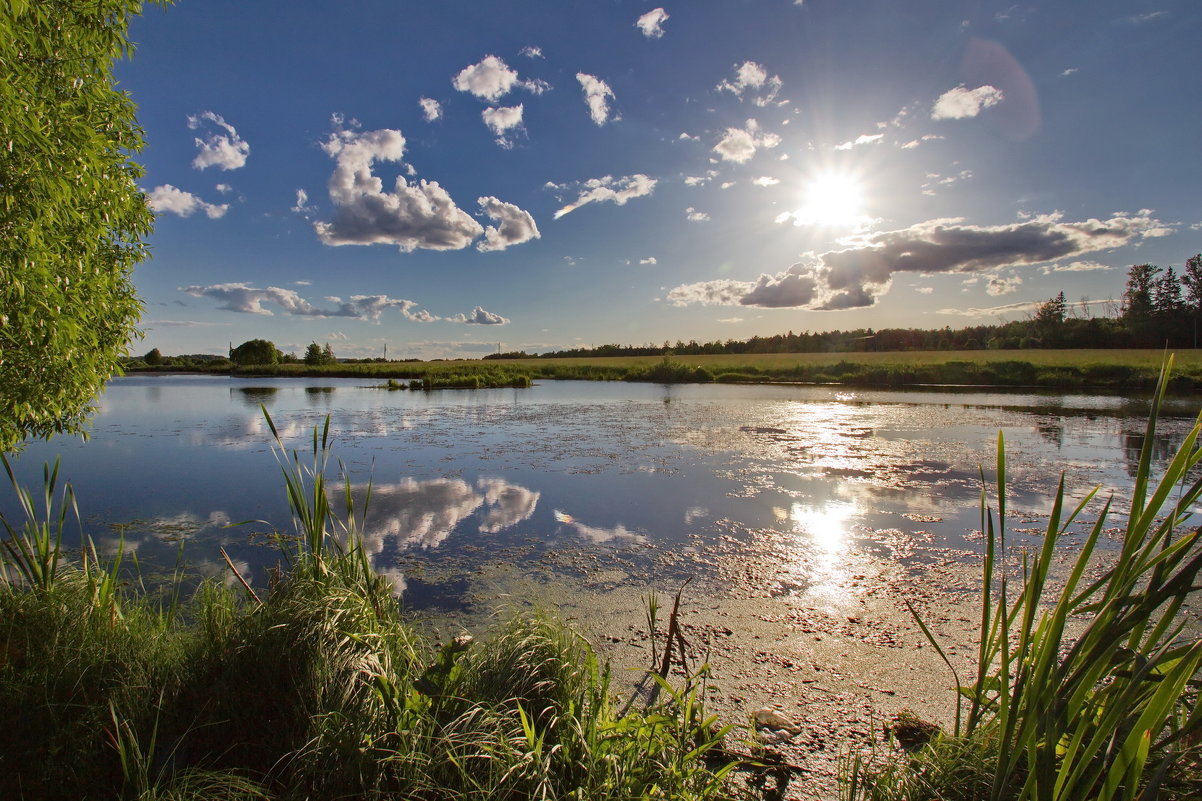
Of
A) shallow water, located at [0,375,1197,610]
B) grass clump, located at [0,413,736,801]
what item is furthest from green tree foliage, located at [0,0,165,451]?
shallow water, located at [0,375,1197,610]

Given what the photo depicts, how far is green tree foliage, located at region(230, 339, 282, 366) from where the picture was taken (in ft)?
185

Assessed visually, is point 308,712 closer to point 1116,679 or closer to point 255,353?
point 1116,679

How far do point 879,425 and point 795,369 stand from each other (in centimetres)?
2757

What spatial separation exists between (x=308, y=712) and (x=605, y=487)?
225 inches

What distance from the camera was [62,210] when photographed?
3.13 m

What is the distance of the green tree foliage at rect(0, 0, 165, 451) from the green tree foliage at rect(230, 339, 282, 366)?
201ft

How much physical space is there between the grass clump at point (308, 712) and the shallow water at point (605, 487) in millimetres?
1213

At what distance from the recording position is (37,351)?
10.5 feet

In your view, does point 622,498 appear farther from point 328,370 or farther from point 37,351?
point 328,370

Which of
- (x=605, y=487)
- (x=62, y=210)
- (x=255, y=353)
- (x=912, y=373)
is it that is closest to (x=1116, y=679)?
(x=62, y=210)

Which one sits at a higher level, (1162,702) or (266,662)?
(1162,702)

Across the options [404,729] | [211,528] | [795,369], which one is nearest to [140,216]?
[211,528]

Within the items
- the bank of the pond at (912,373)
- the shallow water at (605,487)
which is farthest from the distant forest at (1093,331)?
the shallow water at (605,487)

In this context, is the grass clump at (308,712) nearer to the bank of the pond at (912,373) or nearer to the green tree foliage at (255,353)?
the bank of the pond at (912,373)
